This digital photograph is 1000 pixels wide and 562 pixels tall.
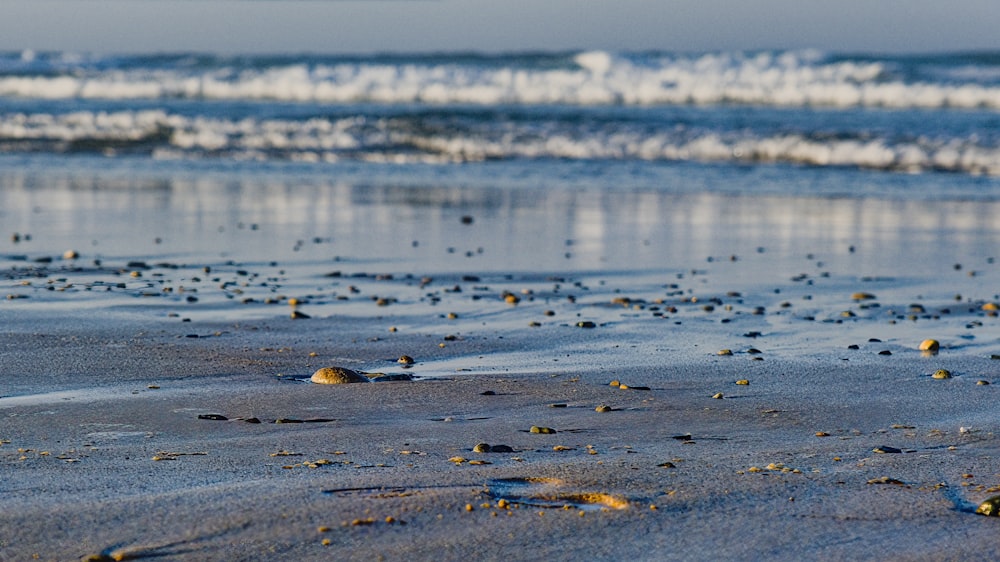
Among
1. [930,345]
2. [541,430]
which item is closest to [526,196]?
[930,345]

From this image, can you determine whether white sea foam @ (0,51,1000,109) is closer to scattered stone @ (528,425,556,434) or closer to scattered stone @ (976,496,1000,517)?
scattered stone @ (528,425,556,434)

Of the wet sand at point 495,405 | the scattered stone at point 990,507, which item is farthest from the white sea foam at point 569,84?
the scattered stone at point 990,507

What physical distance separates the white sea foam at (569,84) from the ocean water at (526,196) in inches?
5.4

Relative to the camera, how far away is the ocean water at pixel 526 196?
8.20m

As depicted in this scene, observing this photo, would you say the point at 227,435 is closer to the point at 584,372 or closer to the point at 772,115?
the point at 584,372

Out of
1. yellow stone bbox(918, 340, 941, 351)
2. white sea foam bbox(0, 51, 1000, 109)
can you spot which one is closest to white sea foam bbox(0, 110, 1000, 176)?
white sea foam bbox(0, 51, 1000, 109)

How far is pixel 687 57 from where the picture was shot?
4216cm

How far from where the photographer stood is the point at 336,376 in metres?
5.05

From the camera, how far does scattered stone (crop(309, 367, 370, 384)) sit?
16.5 ft

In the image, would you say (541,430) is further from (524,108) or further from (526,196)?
(524,108)

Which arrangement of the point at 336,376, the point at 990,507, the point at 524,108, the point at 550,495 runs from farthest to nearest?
1. the point at 524,108
2. the point at 336,376
3. the point at 550,495
4. the point at 990,507

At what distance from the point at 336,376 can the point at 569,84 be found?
118 ft

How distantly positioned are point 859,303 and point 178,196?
8789 millimetres

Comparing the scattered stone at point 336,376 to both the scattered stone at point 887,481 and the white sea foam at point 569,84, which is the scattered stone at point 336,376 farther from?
the white sea foam at point 569,84
